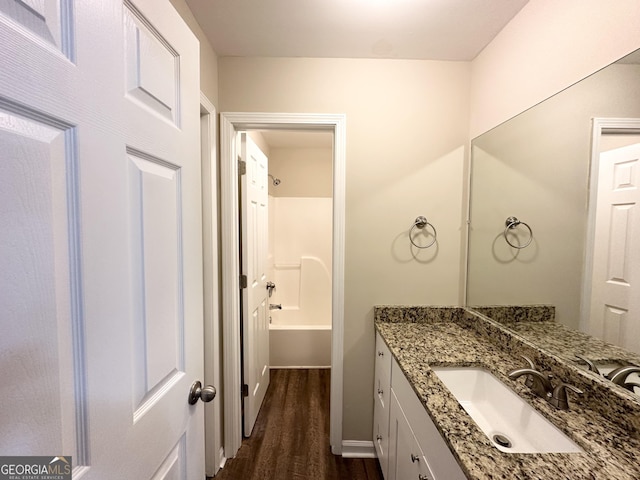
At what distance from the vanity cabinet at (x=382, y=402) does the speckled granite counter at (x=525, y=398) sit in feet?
0.48

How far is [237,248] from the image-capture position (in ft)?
5.57

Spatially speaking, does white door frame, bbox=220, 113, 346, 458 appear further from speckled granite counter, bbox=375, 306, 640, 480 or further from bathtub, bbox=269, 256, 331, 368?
bathtub, bbox=269, 256, 331, 368

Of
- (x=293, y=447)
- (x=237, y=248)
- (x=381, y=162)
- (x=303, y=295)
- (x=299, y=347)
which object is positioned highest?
(x=381, y=162)

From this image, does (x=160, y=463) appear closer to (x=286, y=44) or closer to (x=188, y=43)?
(x=188, y=43)

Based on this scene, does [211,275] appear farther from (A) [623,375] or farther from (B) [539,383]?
(A) [623,375]

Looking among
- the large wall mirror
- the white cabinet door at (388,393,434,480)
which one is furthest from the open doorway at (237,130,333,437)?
the large wall mirror

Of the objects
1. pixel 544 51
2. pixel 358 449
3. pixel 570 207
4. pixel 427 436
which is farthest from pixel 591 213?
pixel 358 449

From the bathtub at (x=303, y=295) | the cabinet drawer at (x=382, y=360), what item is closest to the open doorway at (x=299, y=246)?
the bathtub at (x=303, y=295)

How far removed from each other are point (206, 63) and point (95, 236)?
1.34 m

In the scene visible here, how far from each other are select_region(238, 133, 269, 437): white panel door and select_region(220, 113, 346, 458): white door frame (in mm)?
100

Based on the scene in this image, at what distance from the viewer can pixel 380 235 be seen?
167cm

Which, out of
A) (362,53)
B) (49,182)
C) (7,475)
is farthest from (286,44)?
(7,475)

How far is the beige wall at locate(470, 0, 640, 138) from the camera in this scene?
89 cm

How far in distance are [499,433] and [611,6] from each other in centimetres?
150
